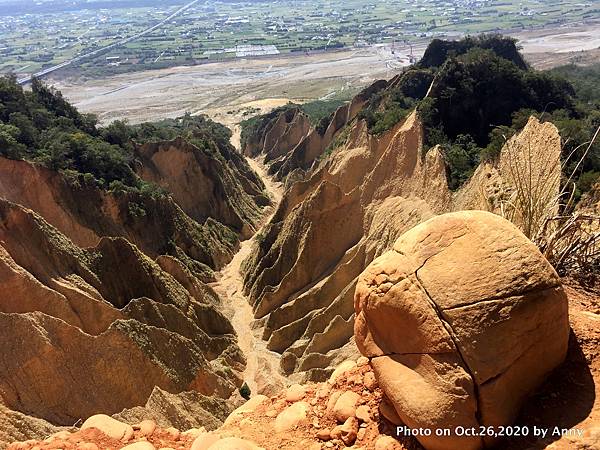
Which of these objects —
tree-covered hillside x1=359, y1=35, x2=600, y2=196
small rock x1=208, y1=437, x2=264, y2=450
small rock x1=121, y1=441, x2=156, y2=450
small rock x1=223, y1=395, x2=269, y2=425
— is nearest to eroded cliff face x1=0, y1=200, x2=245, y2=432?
small rock x1=121, y1=441, x2=156, y2=450

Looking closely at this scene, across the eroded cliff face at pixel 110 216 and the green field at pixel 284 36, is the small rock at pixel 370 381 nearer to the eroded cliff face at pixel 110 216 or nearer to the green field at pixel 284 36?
the eroded cliff face at pixel 110 216

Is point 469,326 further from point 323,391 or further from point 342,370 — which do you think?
point 342,370

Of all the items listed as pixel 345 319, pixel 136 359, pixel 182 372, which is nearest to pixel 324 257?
pixel 345 319

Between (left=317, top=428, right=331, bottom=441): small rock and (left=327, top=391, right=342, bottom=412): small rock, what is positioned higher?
(left=327, top=391, right=342, bottom=412): small rock

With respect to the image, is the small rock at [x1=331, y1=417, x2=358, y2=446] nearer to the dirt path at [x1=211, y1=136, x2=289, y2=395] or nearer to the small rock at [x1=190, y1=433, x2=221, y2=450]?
the small rock at [x1=190, y1=433, x2=221, y2=450]

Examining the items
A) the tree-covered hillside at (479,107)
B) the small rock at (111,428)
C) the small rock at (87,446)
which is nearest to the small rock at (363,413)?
the small rock at (111,428)

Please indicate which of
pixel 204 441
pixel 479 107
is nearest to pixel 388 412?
pixel 204 441
